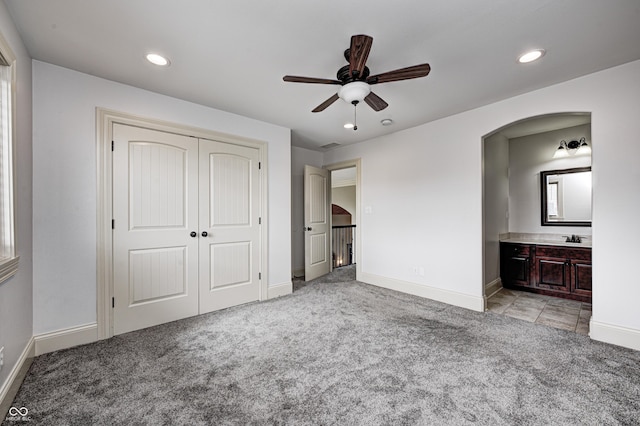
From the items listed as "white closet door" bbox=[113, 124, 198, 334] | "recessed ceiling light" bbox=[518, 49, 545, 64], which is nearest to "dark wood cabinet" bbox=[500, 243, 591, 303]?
"recessed ceiling light" bbox=[518, 49, 545, 64]

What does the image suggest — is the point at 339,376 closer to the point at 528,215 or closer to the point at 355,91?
the point at 355,91

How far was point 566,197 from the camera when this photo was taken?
13.6 ft

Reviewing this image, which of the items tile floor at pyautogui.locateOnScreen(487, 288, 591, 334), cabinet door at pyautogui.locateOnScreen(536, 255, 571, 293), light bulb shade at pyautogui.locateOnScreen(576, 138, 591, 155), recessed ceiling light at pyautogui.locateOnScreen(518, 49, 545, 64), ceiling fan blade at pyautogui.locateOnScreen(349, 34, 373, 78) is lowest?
tile floor at pyautogui.locateOnScreen(487, 288, 591, 334)

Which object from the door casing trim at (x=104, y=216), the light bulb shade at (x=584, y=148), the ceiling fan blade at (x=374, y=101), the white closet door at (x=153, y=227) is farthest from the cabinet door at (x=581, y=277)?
the door casing trim at (x=104, y=216)

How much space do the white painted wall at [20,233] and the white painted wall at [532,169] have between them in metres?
6.16

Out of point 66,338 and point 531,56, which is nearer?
point 531,56

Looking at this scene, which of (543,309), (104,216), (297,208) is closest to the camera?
(104,216)

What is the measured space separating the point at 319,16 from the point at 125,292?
301 centimetres

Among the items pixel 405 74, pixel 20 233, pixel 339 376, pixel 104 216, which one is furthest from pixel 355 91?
pixel 20 233

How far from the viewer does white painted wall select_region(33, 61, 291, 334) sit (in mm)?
2250

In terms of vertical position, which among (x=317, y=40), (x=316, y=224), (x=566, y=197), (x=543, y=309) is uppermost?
(x=317, y=40)

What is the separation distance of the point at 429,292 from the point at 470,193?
148cm

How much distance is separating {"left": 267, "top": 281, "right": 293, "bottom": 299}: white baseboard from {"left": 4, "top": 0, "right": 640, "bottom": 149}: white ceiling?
100 inches

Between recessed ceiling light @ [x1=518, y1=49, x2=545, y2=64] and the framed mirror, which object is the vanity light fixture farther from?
recessed ceiling light @ [x1=518, y1=49, x2=545, y2=64]
